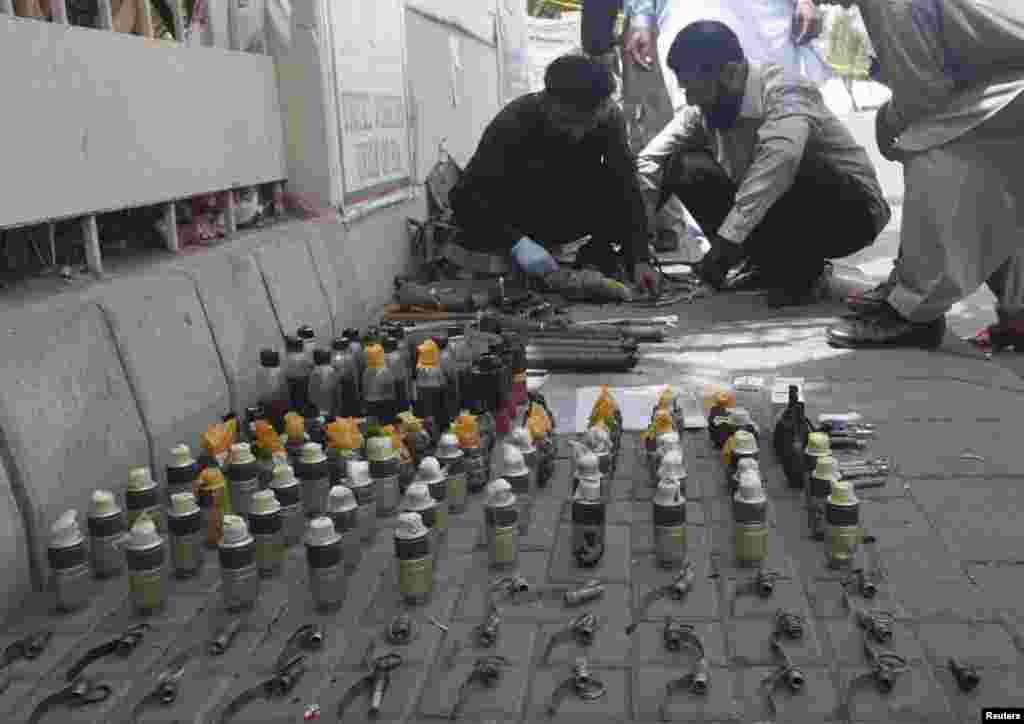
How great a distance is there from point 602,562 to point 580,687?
2.02ft

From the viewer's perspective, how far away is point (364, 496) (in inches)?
109

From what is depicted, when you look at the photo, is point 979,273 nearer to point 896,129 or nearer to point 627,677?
point 896,129

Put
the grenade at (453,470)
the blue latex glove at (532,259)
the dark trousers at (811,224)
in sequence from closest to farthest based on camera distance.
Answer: the grenade at (453,470), the dark trousers at (811,224), the blue latex glove at (532,259)

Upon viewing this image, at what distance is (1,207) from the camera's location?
2764 mm

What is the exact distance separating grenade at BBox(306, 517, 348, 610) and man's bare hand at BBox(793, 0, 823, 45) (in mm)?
7542

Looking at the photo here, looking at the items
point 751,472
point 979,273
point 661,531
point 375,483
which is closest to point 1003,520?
point 751,472

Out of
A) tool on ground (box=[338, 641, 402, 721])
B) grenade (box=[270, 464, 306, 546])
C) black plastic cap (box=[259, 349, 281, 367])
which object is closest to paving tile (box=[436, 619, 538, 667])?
tool on ground (box=[338, 641, 402, 721])

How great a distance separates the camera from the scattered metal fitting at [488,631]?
89.3 inches

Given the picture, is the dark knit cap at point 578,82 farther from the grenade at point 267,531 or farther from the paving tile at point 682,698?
the paving tile at point 682,698

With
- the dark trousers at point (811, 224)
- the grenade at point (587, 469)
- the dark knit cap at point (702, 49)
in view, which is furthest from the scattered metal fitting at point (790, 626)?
the dark trousers at point (811, 224)

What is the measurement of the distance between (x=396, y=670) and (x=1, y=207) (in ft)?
5.35

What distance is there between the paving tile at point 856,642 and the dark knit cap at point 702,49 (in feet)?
12.3

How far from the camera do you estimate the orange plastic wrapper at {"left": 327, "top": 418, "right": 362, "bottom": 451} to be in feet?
10.2

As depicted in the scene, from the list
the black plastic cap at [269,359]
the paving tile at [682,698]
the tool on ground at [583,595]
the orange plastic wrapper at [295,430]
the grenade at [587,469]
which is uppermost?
the black plastic cap at [269,359]
